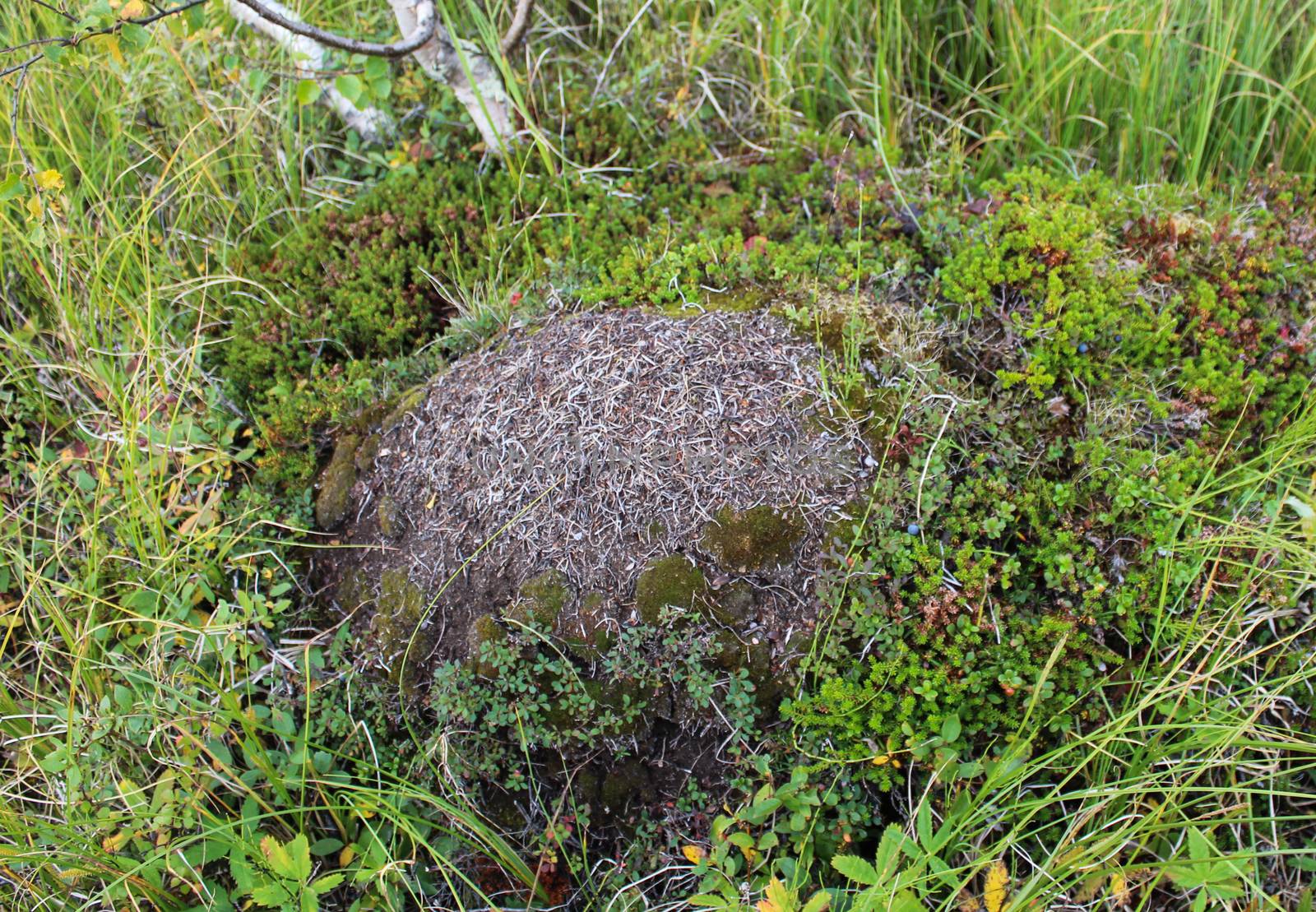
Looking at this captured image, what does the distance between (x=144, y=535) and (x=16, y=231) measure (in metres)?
1.40

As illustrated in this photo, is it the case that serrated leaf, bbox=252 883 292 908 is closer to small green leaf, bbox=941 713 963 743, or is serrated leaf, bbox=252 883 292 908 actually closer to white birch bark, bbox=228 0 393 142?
small green leaf, bbox=941 713 963 743

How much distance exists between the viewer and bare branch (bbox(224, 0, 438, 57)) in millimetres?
3119

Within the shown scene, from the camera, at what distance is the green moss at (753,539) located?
2740 millimetres

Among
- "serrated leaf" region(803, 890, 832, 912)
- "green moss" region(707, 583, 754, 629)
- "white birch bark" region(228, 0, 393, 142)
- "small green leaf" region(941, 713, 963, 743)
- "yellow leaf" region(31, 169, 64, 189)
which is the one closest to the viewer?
"serrated leaf" region(803, 890, 832, 912)

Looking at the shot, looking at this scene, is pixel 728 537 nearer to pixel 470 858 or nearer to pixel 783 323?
pixel 783 323

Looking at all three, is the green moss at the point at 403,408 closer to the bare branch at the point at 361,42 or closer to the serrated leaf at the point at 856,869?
the bare branch at the point at 361,42

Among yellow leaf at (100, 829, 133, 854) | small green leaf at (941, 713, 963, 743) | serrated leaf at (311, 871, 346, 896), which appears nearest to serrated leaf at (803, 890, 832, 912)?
small green leaf at (941, 713, 963, 743)

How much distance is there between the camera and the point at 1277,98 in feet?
13.0

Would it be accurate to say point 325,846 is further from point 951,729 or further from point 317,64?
point 317,64

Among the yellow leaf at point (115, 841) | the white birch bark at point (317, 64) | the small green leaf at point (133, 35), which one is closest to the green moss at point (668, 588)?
the yellow leaf at point (115, 841)

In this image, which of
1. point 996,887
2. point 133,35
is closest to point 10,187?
point 133,35

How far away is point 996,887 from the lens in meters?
2.26

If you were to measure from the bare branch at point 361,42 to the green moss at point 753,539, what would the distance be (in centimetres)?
239

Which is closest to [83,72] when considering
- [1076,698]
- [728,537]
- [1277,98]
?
[728,537]
